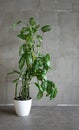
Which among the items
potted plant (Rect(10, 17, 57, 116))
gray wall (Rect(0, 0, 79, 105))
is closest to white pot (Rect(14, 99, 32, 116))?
potted plant (Rect(10, 17, 57, 116))

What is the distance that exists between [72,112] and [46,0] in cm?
192

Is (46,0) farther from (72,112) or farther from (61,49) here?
(72,112)

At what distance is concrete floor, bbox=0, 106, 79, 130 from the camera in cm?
214

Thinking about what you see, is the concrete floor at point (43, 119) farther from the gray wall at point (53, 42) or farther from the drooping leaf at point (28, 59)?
the drooping leaf at point (28, 59)

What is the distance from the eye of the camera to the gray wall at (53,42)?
9.20ft

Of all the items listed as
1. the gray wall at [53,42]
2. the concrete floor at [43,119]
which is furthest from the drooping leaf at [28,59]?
the concrete floor at [43,119]

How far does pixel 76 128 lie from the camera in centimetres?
212

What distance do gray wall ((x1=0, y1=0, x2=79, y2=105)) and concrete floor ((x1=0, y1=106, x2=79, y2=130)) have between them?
0.21m

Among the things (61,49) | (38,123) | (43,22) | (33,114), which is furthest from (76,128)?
(43,22)

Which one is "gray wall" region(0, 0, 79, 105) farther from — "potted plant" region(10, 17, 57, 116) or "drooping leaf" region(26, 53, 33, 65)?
"drooping leaf" region(26, 53, 33, 65)

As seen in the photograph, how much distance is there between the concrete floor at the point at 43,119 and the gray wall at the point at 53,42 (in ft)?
0.70

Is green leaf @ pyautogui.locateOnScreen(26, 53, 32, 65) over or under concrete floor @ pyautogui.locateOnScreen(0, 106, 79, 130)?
over

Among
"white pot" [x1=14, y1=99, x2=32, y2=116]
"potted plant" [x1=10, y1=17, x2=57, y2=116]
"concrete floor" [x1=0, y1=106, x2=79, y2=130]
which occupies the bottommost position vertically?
"concrete floor" [x1=0, y1=106, x2=79, y2=130]

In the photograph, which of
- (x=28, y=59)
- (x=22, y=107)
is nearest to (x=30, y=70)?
(x=28, y=59)
